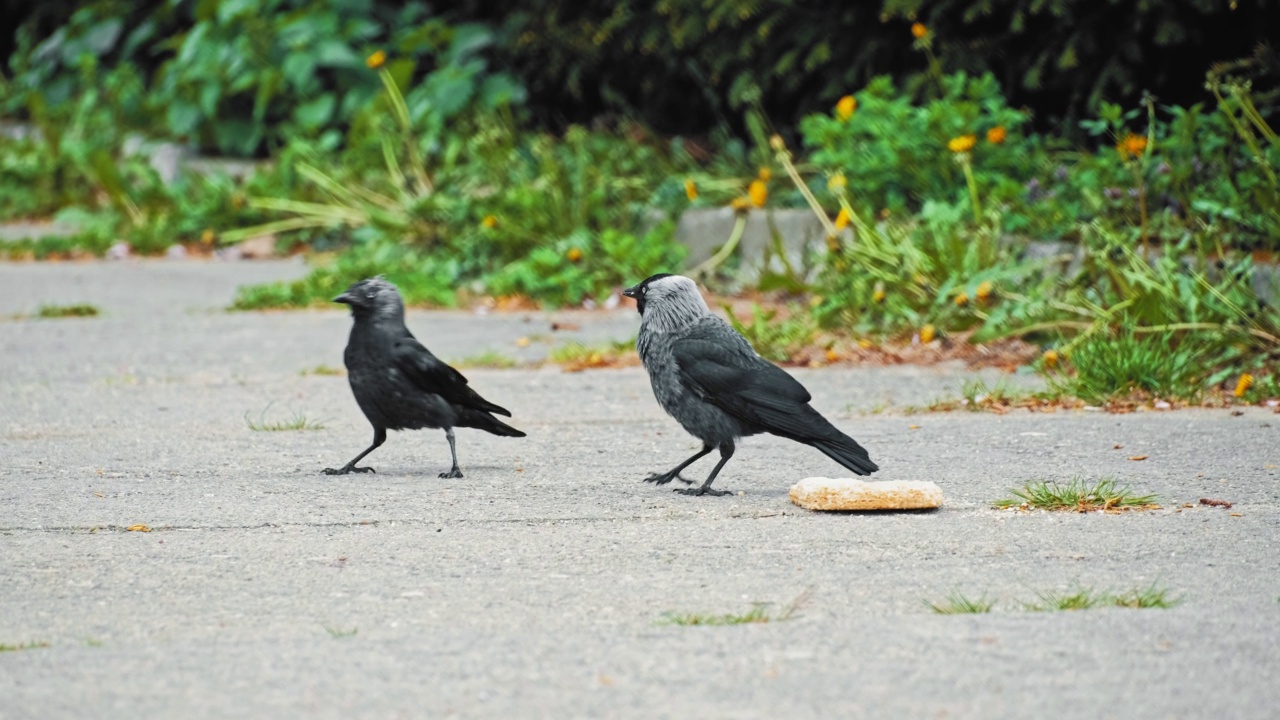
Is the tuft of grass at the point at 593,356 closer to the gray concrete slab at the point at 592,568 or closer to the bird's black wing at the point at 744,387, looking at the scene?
the gray concrete slab at the point at 592,568

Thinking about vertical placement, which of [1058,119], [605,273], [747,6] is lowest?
[605,273]

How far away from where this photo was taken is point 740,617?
3.42 meters

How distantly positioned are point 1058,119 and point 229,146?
6.57 meters

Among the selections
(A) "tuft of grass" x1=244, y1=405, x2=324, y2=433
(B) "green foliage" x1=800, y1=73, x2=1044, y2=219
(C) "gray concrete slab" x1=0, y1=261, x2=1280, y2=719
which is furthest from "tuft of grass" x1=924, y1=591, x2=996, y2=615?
(B) "green foliage" x1=800, y1=73, x2=1044, y2=219

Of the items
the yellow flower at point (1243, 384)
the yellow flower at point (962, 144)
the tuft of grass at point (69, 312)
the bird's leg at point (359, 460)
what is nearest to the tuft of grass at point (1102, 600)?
the bird's leg at point (359, 460)

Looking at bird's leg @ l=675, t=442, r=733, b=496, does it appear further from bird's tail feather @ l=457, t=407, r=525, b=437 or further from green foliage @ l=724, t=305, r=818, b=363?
green foliage @ l=724, t=305, r=818, b=363

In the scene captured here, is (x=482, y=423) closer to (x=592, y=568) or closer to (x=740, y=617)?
(x=592, y=568)

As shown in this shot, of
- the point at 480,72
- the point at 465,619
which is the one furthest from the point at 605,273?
the point at 465,619

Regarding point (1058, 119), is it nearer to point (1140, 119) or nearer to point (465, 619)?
point (1140, 119)

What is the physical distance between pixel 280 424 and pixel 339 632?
274 centimetres

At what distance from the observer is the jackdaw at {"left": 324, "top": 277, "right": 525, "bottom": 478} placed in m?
4.99

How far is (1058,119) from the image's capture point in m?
9.05

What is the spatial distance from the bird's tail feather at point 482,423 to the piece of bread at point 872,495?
3.68 feet

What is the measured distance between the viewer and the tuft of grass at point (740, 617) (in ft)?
11.1
